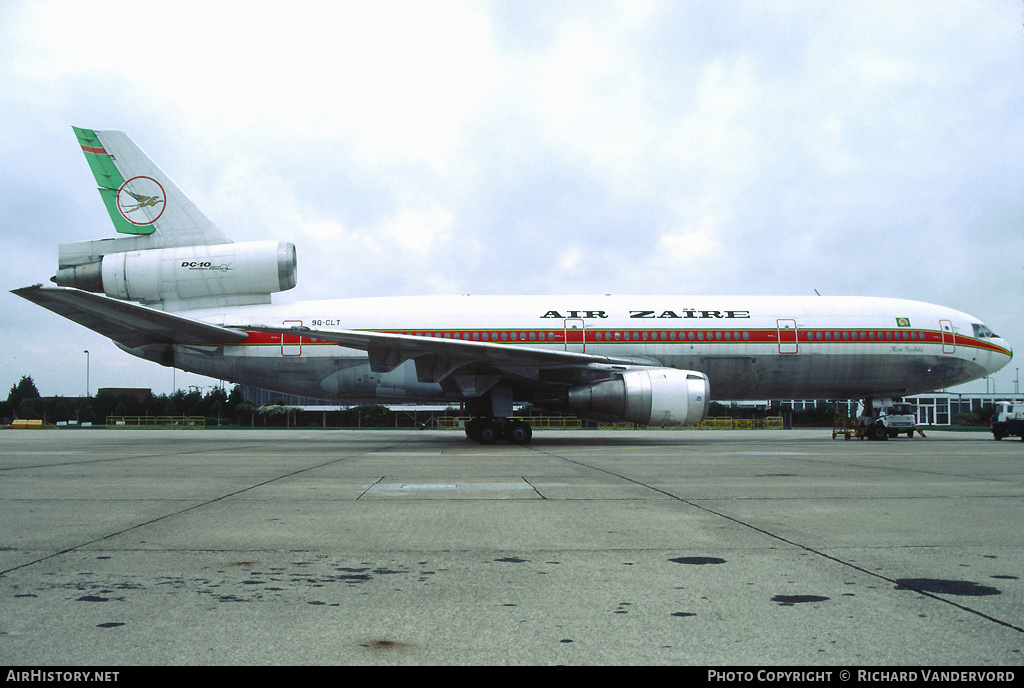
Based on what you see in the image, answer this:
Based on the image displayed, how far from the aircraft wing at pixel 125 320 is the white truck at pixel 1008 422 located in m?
22.1

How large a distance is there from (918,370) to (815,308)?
131 inches

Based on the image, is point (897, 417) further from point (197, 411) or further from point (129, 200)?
point (197, 411)

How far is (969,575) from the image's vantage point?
3.35 metres

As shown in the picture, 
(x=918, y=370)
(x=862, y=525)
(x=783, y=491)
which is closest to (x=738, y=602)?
(x=862, y=525)

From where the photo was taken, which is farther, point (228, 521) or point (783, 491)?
point (783, 491)

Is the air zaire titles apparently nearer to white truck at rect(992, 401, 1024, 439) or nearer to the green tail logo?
white truck at rect(992, 401, 1024, 439)

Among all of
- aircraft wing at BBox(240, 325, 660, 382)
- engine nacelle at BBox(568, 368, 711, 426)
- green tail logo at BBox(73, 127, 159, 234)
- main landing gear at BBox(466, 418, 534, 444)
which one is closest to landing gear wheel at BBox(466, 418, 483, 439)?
main landing gear at BBox(466, 418, 534, 444)

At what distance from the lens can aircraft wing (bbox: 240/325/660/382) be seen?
1395 centimetres

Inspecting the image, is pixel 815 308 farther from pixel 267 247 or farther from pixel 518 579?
pixel 518 579

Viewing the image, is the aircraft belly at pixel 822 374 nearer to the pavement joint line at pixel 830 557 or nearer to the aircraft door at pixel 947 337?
the aircraft door at pixel 947 337

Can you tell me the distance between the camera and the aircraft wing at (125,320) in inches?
544

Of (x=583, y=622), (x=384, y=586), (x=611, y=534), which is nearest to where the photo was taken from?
(x=583, y=622)

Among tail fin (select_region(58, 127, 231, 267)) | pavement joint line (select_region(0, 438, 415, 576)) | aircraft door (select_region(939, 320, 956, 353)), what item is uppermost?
tail fin (select_region(58, 127, 231, 267))

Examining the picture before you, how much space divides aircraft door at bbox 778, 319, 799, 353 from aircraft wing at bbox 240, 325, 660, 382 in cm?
401
